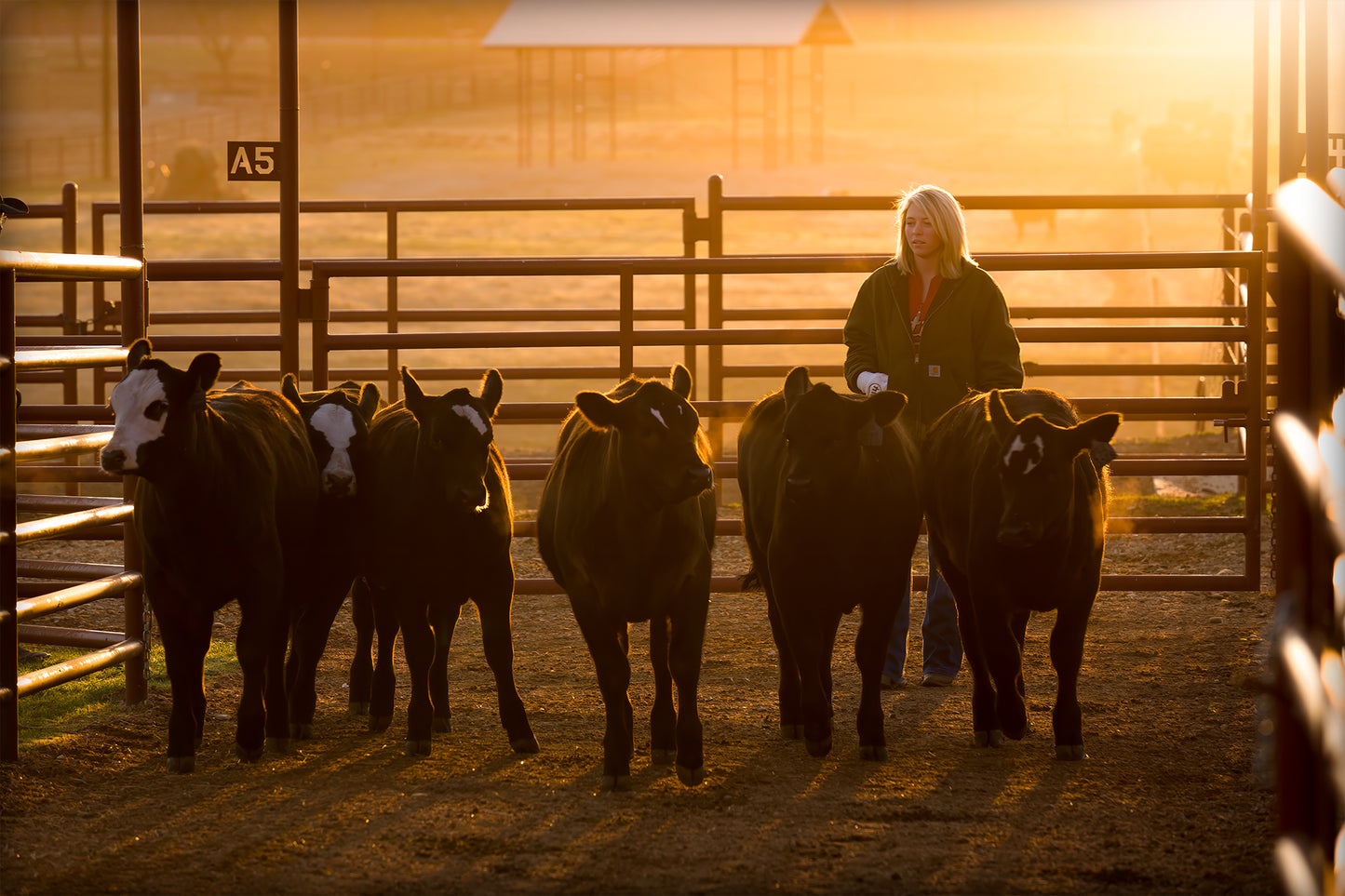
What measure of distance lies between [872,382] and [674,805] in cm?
181

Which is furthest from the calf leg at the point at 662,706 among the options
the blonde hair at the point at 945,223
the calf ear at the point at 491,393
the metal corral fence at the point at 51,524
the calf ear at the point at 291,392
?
the metal corral fence at the point at 51,524

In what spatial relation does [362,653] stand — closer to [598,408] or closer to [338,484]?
[338,484]

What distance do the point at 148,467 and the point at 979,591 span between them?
256cm

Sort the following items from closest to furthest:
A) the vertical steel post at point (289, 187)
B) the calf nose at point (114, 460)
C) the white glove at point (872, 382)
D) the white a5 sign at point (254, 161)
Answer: the calf nose at point (114, 460) < the white glove at point (872, 382) < the vertical steel post at point (289, 187) < the white a5 sign at point (254, 161)

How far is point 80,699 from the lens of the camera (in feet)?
19.6

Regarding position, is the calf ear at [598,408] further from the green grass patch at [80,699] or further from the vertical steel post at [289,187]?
the vertical steel post at [289,187]

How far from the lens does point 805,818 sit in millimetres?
4277

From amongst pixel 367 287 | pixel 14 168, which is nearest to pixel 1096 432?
pixel 367 287

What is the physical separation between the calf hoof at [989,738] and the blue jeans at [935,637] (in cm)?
101

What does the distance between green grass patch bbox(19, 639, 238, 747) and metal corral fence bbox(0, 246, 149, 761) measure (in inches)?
6.5

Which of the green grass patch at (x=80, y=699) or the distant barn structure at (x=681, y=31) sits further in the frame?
the distant barn structure at (x=681, y=31)

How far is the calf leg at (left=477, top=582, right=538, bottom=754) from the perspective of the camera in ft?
16.7

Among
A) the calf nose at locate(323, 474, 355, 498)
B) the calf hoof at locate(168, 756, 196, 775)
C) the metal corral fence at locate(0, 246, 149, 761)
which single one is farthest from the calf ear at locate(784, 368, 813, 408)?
the metal corral fence at locate(0, 246, 149, 761)

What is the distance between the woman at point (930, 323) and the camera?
566 cm
